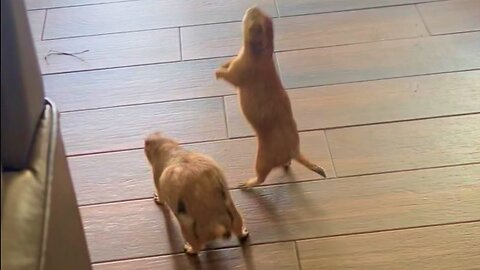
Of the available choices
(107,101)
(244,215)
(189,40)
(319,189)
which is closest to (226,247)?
(244,215)

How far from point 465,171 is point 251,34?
55 centimetres

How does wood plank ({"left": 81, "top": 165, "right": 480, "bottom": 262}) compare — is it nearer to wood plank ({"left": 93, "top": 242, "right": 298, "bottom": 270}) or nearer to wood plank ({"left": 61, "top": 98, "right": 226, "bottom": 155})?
wood plank ({"left": 93, "top": 242, "right": 298, "bottom": 270})

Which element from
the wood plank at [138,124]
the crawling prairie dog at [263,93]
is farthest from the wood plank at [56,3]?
the crawling prairie dog at [263,93]

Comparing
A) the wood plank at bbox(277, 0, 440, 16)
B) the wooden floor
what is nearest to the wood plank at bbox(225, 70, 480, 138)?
the wooden floor

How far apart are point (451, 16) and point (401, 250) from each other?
0.76 meters

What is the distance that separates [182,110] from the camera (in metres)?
1.74

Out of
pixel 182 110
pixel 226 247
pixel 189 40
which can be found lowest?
pixel 226 247

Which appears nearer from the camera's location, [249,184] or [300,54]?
[249,184]

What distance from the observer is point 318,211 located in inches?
59.5

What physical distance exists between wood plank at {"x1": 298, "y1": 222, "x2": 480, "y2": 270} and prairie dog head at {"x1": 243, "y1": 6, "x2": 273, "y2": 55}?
1.27 feet

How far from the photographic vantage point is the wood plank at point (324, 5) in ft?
6.49

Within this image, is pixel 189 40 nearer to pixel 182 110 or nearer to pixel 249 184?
pixel 182 110

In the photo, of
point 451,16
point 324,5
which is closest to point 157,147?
point 324,5

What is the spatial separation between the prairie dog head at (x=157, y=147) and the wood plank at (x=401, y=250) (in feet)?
1.03
